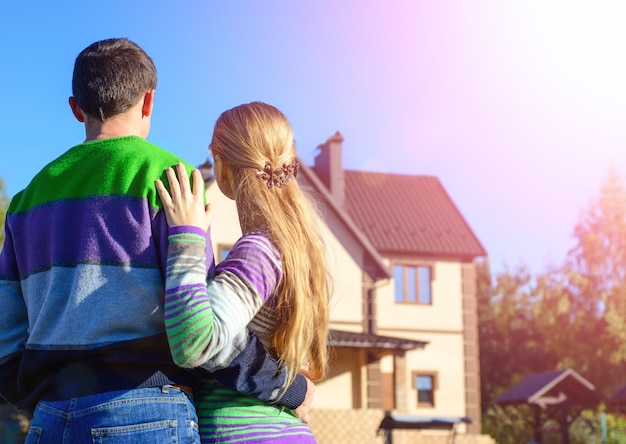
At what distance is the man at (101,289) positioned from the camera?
95.0 inches

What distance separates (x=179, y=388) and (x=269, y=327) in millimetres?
365

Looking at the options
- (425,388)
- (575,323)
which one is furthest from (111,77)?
(575,323)

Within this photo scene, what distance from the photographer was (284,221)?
110 inches

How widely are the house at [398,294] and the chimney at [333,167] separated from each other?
4 centimetres

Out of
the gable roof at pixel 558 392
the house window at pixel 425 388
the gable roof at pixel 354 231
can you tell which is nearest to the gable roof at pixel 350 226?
the gable roof at pixel 354 231

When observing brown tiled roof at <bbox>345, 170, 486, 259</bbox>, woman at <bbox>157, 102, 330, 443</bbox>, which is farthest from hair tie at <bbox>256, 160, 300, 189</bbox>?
brown tiled roof at <bbox>345, 170, 486, 259</bbox>

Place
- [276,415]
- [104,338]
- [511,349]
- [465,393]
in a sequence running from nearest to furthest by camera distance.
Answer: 1. [104,338]
2. [276,415]
3. [465,393]
4. [511,349]

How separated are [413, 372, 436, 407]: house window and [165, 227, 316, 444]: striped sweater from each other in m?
27.5

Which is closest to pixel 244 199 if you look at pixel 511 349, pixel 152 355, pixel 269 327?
pixel 269 327

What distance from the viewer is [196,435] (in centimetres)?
244

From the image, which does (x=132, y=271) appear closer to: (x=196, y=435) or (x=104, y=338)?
(x=104, y=338)

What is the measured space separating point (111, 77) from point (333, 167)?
28.2m

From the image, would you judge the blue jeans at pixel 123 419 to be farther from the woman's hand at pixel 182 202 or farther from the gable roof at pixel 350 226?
the gable roof at pixel 350 226

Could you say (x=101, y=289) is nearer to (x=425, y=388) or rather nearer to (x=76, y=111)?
(x=76, y=111)
